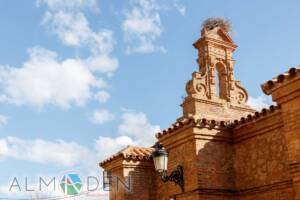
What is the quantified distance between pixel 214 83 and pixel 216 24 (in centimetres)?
225

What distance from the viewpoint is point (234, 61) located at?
1309 cm

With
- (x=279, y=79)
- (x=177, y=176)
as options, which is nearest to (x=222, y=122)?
(x=177, y=176)

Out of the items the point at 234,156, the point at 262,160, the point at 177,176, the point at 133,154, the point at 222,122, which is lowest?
the point at 177,176

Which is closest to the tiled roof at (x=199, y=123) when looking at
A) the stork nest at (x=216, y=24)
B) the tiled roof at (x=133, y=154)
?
the tiled roof at (x=133, y=154)

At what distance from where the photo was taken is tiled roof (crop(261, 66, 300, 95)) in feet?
21.8

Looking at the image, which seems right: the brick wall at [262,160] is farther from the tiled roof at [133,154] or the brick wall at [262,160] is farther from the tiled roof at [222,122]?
the tiled roof at [133,154]

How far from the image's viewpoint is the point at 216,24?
13.6 m

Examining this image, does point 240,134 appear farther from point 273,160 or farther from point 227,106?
point 227,106

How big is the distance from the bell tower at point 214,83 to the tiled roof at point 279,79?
4652mm

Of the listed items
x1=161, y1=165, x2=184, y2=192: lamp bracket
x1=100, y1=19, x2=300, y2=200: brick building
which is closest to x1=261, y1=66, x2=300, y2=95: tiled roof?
x1=100, y1=19, x2=300, y2=200: brick building

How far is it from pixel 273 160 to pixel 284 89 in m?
2.10

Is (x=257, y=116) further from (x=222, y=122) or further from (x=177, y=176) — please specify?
(x=177, y=176)

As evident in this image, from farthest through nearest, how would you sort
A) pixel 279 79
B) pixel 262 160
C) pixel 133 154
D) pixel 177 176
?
pixel 133 154 < pixel 177 176 < pixel 262 160 < pixel 279 79

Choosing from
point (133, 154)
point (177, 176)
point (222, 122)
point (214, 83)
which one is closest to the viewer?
point (177, 176)
